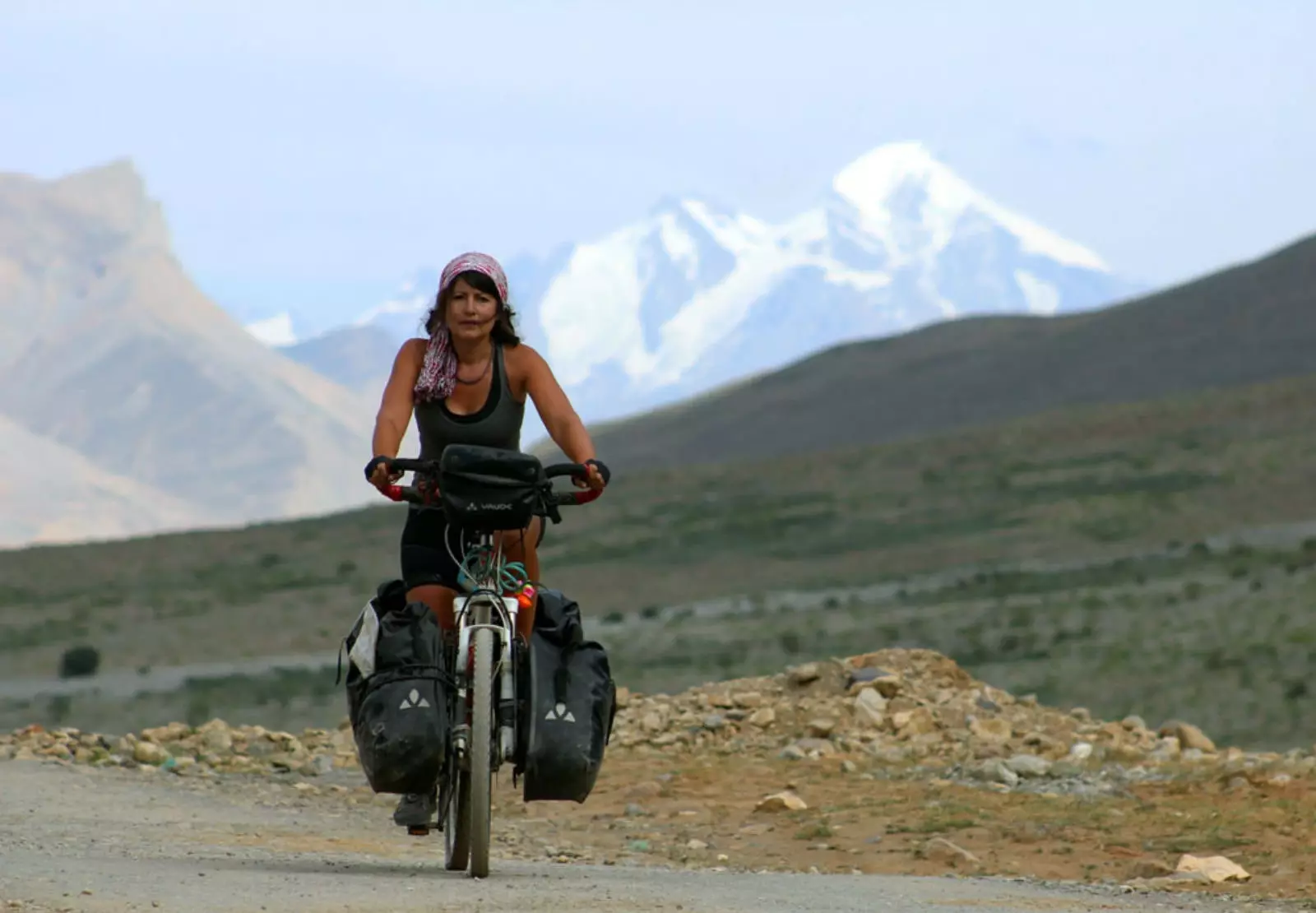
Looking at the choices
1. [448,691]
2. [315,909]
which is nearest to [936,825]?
[448,691]

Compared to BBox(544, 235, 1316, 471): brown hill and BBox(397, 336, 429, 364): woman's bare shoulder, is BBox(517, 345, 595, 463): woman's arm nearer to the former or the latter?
BBox(397, 336, 429, 364): woman's bare shoulder

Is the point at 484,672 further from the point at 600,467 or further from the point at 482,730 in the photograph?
the point at 600,467

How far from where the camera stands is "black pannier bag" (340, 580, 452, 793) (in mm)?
7273

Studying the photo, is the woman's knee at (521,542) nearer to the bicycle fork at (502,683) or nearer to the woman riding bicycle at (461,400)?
the woman riding bicycle at (461,400)

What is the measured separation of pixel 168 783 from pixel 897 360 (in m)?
115

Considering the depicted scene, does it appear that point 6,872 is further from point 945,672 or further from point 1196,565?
point 1196,565

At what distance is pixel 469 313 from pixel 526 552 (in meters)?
0.85

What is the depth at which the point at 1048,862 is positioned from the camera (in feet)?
32.8

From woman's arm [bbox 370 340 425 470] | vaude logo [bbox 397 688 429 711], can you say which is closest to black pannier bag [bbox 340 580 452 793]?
vaude logo [bbox 397 688 429 711]

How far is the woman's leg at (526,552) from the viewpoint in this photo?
7543mm

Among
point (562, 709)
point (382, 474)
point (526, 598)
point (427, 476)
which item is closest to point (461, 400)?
point (427, 476)

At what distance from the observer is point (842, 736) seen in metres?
14.6

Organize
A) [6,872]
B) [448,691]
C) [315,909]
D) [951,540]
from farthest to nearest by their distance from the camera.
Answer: [951,540] → [448,691] → [6,872] → [315,909]

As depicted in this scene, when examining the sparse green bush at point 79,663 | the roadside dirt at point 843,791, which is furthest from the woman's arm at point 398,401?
the sparse green bush at point 79,663
